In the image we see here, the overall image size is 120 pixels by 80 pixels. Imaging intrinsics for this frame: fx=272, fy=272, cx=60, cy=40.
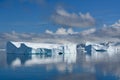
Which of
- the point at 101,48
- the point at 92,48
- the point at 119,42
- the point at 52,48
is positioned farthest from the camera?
the point at 119,42

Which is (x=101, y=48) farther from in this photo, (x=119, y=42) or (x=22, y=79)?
(x=22, y=79)

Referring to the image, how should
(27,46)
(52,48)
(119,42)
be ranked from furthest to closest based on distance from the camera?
(119,42) < (52,48) < (27,46)

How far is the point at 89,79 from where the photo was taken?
42.4 ft

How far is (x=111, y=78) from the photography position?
1327cm

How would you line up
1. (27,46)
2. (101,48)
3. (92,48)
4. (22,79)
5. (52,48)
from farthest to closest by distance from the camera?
(101,48), (92,48), (52,48), (27,46), (22,79)

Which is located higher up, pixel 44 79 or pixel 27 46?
pixel 27 46

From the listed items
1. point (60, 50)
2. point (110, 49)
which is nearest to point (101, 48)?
point (110, 49)

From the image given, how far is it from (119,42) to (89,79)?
80.7m

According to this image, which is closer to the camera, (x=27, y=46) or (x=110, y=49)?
(x=27, y=46)

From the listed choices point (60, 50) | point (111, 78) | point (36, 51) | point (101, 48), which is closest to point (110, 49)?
point (101, 48)

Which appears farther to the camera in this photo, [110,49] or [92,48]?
[110,49]

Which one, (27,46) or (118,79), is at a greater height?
(27,46)

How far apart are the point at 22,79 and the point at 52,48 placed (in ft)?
96.4

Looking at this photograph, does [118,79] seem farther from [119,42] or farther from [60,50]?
[119,42]
